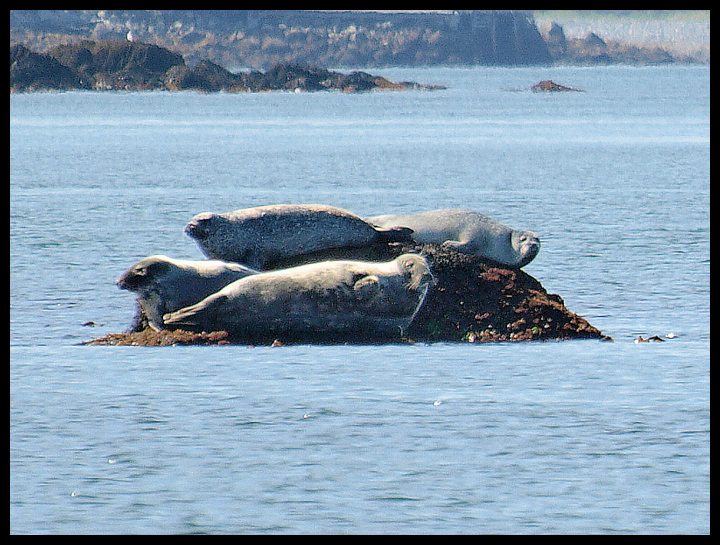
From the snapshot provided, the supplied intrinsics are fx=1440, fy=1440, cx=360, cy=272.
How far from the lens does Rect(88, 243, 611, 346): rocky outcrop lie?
13875mm

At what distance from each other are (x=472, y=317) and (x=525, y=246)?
1.49m

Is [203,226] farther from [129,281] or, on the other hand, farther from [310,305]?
[310,305]

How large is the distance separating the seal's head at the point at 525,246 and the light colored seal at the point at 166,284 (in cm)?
323

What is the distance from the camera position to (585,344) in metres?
13.9

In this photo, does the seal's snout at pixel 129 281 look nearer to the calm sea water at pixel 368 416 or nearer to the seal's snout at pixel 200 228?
the calm sea water at pixel 368 416

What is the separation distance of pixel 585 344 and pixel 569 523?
5.94 m

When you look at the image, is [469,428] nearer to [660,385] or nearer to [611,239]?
[660,385]

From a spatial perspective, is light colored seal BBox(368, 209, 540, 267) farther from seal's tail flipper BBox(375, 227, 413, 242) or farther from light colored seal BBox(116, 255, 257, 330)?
light colored seal BBox(116, 255, 257, 330)

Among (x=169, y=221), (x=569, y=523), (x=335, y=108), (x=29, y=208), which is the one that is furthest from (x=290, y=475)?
(x=335, y=108)

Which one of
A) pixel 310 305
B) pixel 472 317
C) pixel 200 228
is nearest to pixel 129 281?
pixel 200 228

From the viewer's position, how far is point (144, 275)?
14172 millimetres

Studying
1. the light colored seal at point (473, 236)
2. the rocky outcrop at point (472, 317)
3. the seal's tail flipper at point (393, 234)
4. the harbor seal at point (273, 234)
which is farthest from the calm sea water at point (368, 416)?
the seal's tail flipper at point (393, 234)

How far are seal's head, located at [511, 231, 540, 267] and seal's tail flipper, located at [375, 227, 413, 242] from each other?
1219 millimetres

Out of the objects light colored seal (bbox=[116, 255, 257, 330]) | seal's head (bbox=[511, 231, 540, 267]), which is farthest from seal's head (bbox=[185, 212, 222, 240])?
seal's head (bbox=[511, 231, 540, 267])
